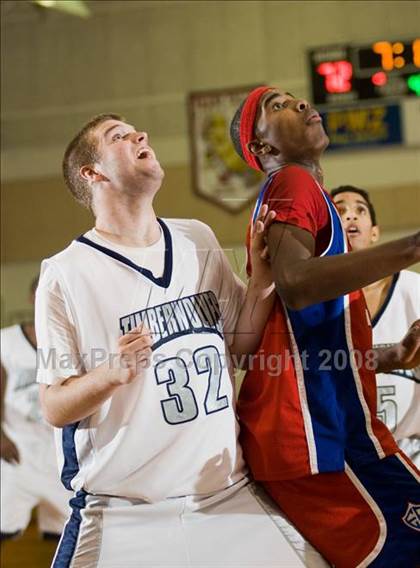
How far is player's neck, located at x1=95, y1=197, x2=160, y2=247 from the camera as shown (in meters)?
1.43

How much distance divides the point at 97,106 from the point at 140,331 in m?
0.73

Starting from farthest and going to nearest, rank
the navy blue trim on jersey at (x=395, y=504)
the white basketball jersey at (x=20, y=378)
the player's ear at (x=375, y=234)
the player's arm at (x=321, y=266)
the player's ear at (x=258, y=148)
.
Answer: the white basketball jersey at (x=20, y=378) < the player's ear at (x=375, y=234) < the player's ear at (x=258, y=148) < the navy blue trim on jersey at (x=395, y=504) < the player's arm at (x=321, y=266)

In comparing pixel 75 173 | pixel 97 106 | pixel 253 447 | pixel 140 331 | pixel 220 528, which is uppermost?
pixel 97 106

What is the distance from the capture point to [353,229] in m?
1.61

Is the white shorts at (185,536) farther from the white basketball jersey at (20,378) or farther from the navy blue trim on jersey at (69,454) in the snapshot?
the white basketball jersey at (20,378)

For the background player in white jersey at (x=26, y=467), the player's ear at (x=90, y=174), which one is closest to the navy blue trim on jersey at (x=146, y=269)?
the player's ear at (x=90, y=174)

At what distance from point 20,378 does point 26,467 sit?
384 mm

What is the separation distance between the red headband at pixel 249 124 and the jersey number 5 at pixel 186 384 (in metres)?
0.32

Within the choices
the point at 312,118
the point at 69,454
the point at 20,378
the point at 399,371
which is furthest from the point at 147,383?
the point at 20,378

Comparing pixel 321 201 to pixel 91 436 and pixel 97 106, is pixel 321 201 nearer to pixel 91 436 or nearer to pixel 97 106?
pixel 91 436

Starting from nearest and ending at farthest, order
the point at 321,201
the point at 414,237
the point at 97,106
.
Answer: the point at 414,237, the point at 321,201, the point at 97,106

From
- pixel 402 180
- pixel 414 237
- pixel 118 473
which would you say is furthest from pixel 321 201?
pixel 402 180

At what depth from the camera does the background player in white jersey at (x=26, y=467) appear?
3.11m

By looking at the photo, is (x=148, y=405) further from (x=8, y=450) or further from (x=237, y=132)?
(x=8, y=450)
